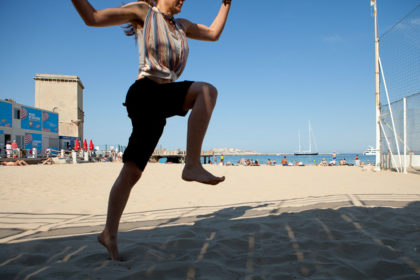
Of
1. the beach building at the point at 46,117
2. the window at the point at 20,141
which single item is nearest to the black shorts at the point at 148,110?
the beach building at the point at 46,117

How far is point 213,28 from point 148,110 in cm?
79

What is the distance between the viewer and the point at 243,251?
1978mm

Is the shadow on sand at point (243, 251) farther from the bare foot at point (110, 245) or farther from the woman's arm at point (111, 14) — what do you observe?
the woman's arm at point (111, 14)

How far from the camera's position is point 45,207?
436 centimetres

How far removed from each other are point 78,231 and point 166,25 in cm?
219

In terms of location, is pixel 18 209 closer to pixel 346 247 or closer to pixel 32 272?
pixel 32 272

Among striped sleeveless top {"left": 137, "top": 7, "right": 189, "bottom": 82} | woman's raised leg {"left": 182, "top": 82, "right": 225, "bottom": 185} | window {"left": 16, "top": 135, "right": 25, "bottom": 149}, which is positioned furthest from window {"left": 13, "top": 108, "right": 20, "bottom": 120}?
woman's raised leg {"left": 182, "top": 82, "right": 225, "bottom": 185}

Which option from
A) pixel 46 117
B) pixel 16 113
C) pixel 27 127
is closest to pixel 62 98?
pixel 46 117

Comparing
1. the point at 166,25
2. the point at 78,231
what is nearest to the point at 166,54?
the point at 166,25

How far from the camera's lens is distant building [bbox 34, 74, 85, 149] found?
130 ft

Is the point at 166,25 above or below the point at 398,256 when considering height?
above

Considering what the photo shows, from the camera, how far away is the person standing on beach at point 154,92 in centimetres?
149

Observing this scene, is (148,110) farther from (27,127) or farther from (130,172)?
(27,127)

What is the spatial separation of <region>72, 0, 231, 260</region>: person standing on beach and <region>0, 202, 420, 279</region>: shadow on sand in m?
0.29
